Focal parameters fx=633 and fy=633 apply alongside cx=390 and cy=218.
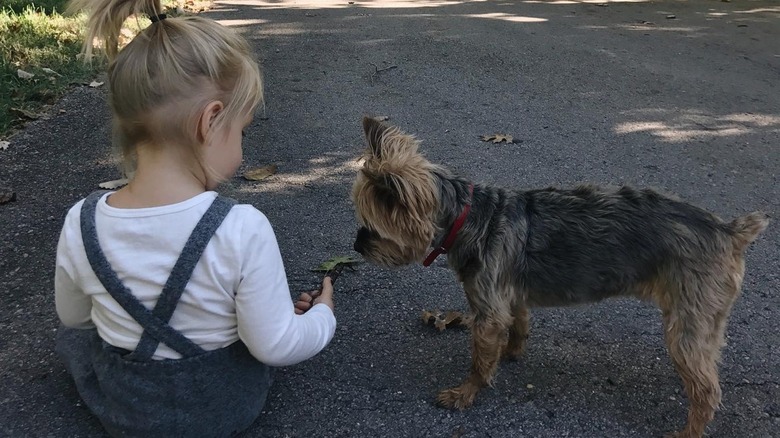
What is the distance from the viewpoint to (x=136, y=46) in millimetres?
2213

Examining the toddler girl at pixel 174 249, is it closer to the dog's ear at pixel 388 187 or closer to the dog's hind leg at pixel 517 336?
the dog's ear at pixel 388 187

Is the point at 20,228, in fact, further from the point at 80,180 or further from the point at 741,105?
the point at 741,105

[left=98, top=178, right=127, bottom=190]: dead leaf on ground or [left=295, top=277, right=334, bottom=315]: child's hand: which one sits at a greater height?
[left=98, top=178, right=127, bottom=190]: dead leaf on ground

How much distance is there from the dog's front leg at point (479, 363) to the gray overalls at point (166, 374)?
890 mm

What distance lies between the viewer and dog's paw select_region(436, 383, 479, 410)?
2982 mm

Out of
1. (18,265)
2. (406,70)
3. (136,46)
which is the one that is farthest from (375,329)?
(406,70)

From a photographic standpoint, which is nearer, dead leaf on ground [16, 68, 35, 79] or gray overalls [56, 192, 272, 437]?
gray overalls [56, 192, 272, 437]

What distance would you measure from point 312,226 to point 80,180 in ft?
6.16

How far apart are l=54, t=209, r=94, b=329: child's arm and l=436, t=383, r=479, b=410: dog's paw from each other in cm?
162

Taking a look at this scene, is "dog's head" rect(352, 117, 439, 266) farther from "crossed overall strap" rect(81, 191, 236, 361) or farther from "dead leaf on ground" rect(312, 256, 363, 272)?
"dead leaf on ground" rect(312, 256, 363, 272)

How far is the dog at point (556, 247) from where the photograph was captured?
270cm

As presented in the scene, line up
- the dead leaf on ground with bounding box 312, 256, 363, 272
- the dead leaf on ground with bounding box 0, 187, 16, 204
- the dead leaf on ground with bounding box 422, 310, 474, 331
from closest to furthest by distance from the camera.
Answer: the dead leaf on ground with bounding box 422, 310, 474, 331 → the dead leaf on ground with bounding box 312, 256, 363, 272 → the dead leaf on ground with bounding box 0, 187, 16, 204

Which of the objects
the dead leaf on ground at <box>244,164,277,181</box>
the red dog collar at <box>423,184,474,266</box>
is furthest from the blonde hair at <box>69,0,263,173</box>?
the dead leaf on ground at <box>244,164,277,181</box>

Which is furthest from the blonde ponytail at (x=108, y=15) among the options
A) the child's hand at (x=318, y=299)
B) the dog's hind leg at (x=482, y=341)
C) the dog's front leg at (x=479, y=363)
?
the dog's front leg at (x=479, y=363)
